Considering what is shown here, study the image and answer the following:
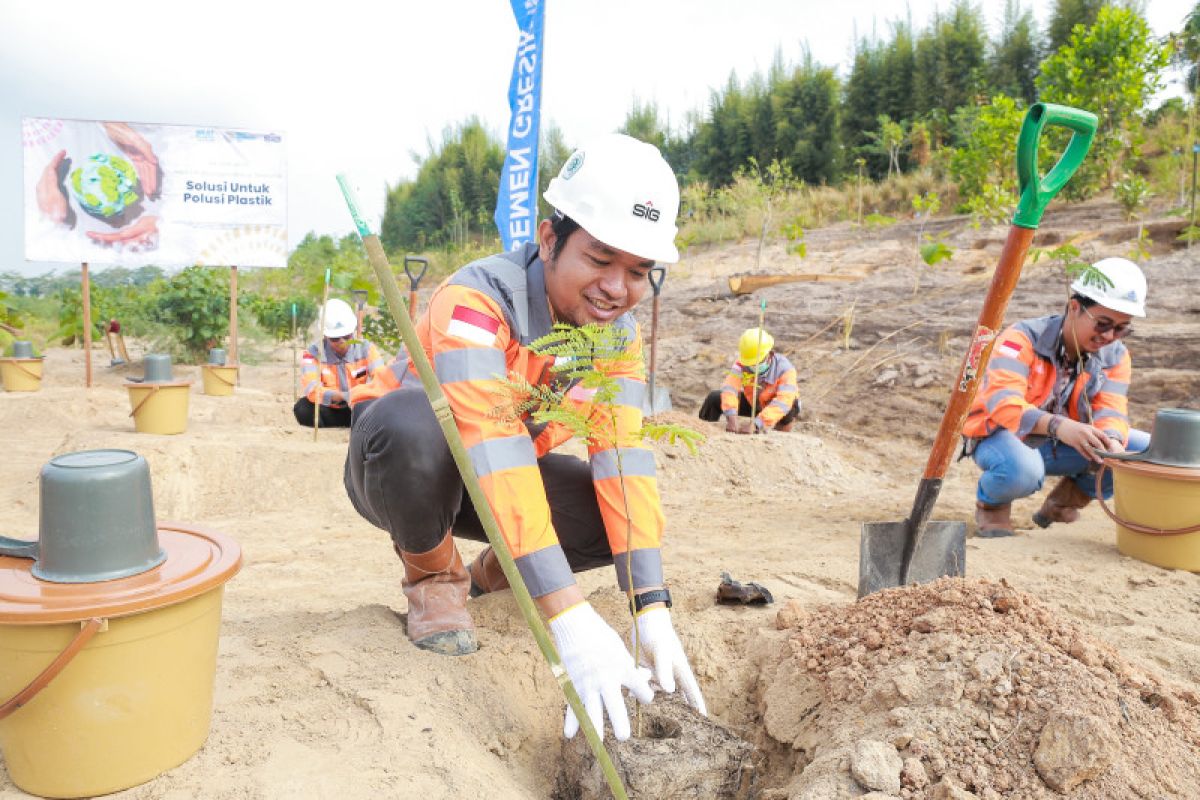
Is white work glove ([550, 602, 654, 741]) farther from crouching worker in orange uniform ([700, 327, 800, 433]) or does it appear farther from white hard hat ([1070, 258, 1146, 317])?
crouching worker in orange uniform ([700, 327, 800, 433])

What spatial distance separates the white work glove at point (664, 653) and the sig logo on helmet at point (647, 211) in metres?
0.95

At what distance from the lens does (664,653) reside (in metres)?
1.86

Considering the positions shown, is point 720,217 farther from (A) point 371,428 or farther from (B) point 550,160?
(A) point 371,428

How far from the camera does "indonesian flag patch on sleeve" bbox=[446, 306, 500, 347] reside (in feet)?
6.04

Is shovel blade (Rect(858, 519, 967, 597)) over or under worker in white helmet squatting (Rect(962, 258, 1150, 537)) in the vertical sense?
under

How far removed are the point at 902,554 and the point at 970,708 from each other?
1115 millimetres

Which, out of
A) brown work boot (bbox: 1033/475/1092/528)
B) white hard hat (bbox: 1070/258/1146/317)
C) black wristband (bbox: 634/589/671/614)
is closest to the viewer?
black wristband (bbox: 634/589/671/614)

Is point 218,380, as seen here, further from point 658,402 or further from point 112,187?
point 658,402

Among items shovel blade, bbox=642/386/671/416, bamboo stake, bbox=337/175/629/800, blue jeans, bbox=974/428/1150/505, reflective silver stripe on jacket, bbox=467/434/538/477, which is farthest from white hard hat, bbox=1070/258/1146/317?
shovel blade, bbox=642/386/671/416

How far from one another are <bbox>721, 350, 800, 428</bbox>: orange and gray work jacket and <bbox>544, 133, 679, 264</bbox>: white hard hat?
16.8ft

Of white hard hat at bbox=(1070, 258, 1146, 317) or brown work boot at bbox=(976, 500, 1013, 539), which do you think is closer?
white hard hat at bbox=(1070, 258, 1146, 317)

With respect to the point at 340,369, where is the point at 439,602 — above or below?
below

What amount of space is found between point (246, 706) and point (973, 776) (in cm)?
150

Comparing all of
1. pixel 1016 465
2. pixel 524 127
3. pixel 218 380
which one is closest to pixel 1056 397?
pixel 1016 465
